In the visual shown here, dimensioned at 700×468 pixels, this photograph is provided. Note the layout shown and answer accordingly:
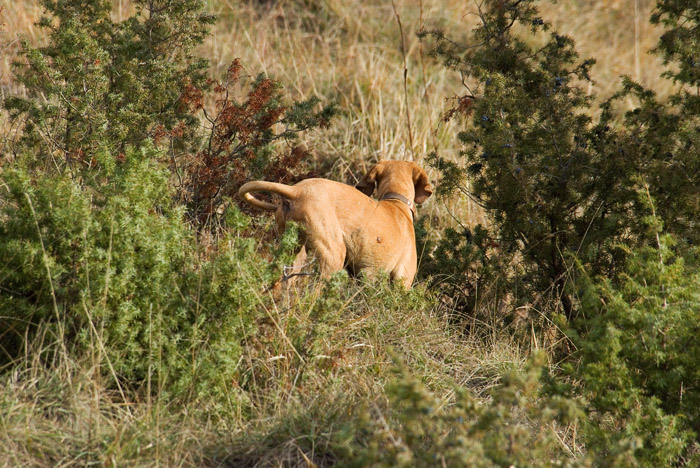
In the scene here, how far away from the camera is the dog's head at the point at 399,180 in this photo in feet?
19.0

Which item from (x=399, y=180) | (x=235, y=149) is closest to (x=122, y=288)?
(x=235, y=149)

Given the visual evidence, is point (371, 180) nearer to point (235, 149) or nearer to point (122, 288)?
point (235, 149)

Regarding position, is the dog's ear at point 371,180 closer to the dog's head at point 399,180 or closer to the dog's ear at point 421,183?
the dog's head at point 399,180

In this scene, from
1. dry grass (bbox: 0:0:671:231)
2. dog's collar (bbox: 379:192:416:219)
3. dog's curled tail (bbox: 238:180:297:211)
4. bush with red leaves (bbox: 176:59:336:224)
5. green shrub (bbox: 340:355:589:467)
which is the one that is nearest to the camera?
green shrub (bbox: 340:355:589:467)

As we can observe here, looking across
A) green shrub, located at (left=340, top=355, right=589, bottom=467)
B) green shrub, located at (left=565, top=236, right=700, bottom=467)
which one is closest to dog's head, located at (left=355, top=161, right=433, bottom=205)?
green shrub, located at (left=565, top=236, right=700, bottom=467)

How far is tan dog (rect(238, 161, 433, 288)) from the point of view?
185 inches

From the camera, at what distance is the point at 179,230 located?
13.1ft

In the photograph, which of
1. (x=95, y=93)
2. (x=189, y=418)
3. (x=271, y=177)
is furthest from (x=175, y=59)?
(x=189, y=418)

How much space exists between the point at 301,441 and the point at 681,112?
3.33 meters

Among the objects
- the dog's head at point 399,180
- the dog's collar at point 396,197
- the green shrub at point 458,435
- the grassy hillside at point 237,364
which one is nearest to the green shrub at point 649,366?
the grassy hillside at point 237,364

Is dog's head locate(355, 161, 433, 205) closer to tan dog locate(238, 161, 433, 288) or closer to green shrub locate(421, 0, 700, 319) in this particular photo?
tan dog locate(238, 161, 433, 288)

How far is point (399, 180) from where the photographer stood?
581 cm

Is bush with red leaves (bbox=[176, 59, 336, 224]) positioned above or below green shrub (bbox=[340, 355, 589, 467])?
above

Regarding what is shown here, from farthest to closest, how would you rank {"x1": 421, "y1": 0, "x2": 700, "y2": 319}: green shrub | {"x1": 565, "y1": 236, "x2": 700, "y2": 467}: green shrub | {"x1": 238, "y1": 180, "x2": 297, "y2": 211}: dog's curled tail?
{"x1": 421, "y1": 0, "x2": 700, "y2": 319}: green shrub → {"x1": 238, "y1": 180, "x2": 297, "y2": 211}: dog's curled tail → {"x1": 565, "y1": 236, "x2": 700, "y2": 467}: green shrub
